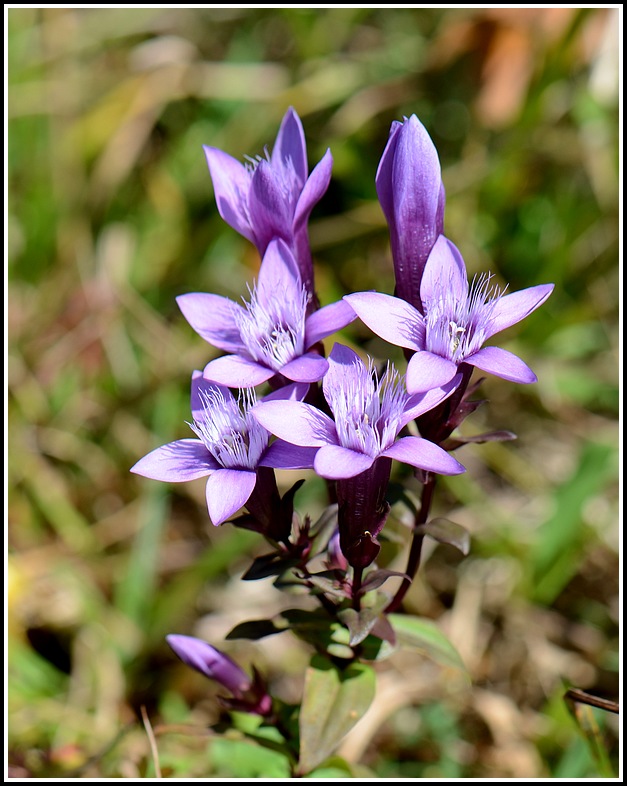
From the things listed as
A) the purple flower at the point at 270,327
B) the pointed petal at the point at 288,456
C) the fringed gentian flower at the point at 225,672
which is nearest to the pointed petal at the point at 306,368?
the purple flower at the point at 270,327

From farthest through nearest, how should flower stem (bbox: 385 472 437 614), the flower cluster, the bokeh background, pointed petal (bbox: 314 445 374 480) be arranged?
the bokeh background, flower stem (bbox: 385 472 437 614), the flower cluster, pointed petal (bbox: 314 445 374 480)

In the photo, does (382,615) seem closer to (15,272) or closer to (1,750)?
(1,750)

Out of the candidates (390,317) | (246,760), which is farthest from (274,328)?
(246,760)

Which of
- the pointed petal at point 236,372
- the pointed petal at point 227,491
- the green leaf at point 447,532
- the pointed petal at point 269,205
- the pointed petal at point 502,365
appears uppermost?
the pointed petal at point 269,205

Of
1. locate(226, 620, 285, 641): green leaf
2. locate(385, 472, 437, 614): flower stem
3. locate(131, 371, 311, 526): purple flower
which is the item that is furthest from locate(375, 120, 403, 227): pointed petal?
locate(226, 620, 285, 641): green leaf

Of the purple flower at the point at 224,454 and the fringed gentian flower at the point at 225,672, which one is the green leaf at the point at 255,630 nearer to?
the fringed gentian flower at the point at 225,672

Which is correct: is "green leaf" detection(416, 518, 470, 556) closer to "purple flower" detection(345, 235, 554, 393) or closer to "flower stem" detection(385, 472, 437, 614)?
"flower stem" detection(385, 472, 437, 614)
